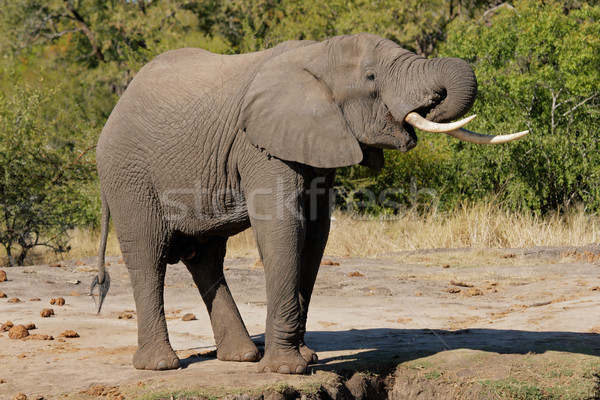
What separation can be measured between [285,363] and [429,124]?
6.23ft

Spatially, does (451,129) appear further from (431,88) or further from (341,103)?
(341,103)

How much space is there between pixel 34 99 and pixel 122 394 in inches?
388

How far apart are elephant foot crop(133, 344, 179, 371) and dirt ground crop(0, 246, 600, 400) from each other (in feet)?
0.37

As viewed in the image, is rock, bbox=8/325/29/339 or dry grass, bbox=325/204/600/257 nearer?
rock, bbox=8/325/29/339

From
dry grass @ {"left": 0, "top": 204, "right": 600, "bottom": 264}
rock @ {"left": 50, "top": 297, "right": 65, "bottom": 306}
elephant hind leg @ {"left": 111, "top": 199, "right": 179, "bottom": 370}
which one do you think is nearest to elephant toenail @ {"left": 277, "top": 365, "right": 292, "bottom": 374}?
elephant hind leg @ {"left": 111, "top": 199, "right": 179, "bottom": 370}

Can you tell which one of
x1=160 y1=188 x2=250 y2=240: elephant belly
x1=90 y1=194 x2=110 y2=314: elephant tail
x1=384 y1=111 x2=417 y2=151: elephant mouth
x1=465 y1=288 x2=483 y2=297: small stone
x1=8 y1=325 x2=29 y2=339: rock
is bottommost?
x1=8 y1=325 x2=29 y2=339: rock

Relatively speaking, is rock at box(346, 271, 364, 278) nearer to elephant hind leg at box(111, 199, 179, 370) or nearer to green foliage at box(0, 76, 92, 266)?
elephant hind leg at box(111, 199, 179, 370)

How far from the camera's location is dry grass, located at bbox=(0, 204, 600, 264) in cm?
1377

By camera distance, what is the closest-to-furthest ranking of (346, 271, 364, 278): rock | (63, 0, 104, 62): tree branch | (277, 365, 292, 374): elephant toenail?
1. (277, 365, 292, 374): elephant toenail
2. (346, 271, 364, 278): rock
3. (63, 0, 104, 62): tree branch

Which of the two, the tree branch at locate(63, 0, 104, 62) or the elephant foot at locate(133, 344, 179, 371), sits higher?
the tree branch at locate(63, 0, 104, 62)

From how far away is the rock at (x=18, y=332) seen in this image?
24.0 feet

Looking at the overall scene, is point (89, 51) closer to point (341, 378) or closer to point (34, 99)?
point (34, 99)

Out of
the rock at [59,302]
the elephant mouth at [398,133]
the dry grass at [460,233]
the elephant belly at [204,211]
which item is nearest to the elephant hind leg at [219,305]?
the elephant belly at [204,211]

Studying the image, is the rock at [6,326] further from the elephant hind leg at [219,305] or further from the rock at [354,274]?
the rock at [354,274]
